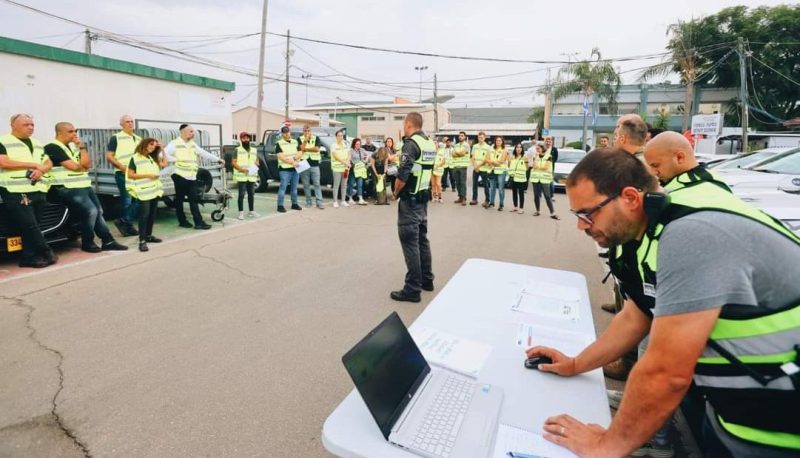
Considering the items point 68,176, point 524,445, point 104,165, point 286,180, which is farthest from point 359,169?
point 524,445

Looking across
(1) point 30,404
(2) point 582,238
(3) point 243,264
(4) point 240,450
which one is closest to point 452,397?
(4) point 240,450

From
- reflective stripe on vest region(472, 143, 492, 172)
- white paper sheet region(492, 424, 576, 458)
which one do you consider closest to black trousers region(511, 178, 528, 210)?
reflective stripe on vest region(472, 143, 492, 172)

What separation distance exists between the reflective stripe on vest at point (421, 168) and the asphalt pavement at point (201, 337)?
128 centimetres

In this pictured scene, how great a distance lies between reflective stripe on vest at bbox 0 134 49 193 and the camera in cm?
541

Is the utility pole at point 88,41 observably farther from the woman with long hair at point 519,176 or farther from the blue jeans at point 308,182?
the woman with long hair at point 519,176

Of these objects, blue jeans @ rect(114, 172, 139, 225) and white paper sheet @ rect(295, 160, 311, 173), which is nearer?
blue jeans @ rect(114, 172, 139, 225)

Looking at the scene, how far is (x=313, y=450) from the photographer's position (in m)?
2.54

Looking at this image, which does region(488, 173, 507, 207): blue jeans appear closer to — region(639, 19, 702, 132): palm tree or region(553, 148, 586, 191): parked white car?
region(553, 148, 586, 191): parked white car

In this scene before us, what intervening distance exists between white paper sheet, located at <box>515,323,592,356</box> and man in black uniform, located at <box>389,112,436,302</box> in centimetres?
271

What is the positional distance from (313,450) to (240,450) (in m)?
0.41

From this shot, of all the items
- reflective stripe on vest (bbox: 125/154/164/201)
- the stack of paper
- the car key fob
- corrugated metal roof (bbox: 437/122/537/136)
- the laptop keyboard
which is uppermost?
corrugated metal roof (bbox: 437/122/537/136)

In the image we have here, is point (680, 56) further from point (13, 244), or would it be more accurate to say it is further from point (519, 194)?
point (13, 244)

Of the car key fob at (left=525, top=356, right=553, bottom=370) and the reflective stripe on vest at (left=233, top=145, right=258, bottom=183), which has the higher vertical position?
the reflective stripe on vest at (left=233, top=145, right=258, bottom=183)

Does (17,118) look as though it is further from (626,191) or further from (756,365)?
(756,365)
